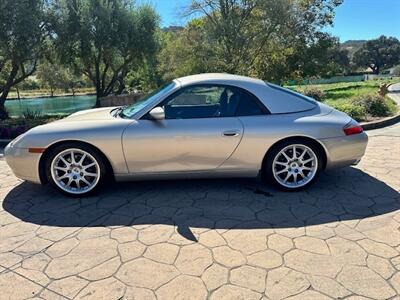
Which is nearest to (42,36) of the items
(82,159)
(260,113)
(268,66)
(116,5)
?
(116,5)

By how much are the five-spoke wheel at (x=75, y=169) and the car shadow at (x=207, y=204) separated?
0.50 ft

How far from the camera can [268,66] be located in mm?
23359

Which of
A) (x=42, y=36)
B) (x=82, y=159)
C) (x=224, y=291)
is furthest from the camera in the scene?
(x=42, y=36)

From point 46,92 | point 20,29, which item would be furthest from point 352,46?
point 20,29

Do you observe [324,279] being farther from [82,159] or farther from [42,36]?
[42,36]

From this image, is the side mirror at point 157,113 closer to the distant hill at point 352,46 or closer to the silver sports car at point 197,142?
the silver sports car at point 197,142

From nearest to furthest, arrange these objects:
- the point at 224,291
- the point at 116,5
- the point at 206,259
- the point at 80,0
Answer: the point at 224,291, the point at 206,259, the point at 80,0, the point at 116,5

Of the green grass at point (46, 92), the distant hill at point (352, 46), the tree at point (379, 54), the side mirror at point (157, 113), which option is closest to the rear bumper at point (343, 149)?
the side mirror at point (157, 113)

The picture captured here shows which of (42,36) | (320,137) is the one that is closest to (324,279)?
(320,137)

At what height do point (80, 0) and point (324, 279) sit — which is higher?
point (80, 0)

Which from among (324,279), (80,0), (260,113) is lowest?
(324,279)

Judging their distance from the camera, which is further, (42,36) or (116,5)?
(116,5)

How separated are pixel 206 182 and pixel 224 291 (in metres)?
2.15

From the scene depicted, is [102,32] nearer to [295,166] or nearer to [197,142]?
[197,142]
